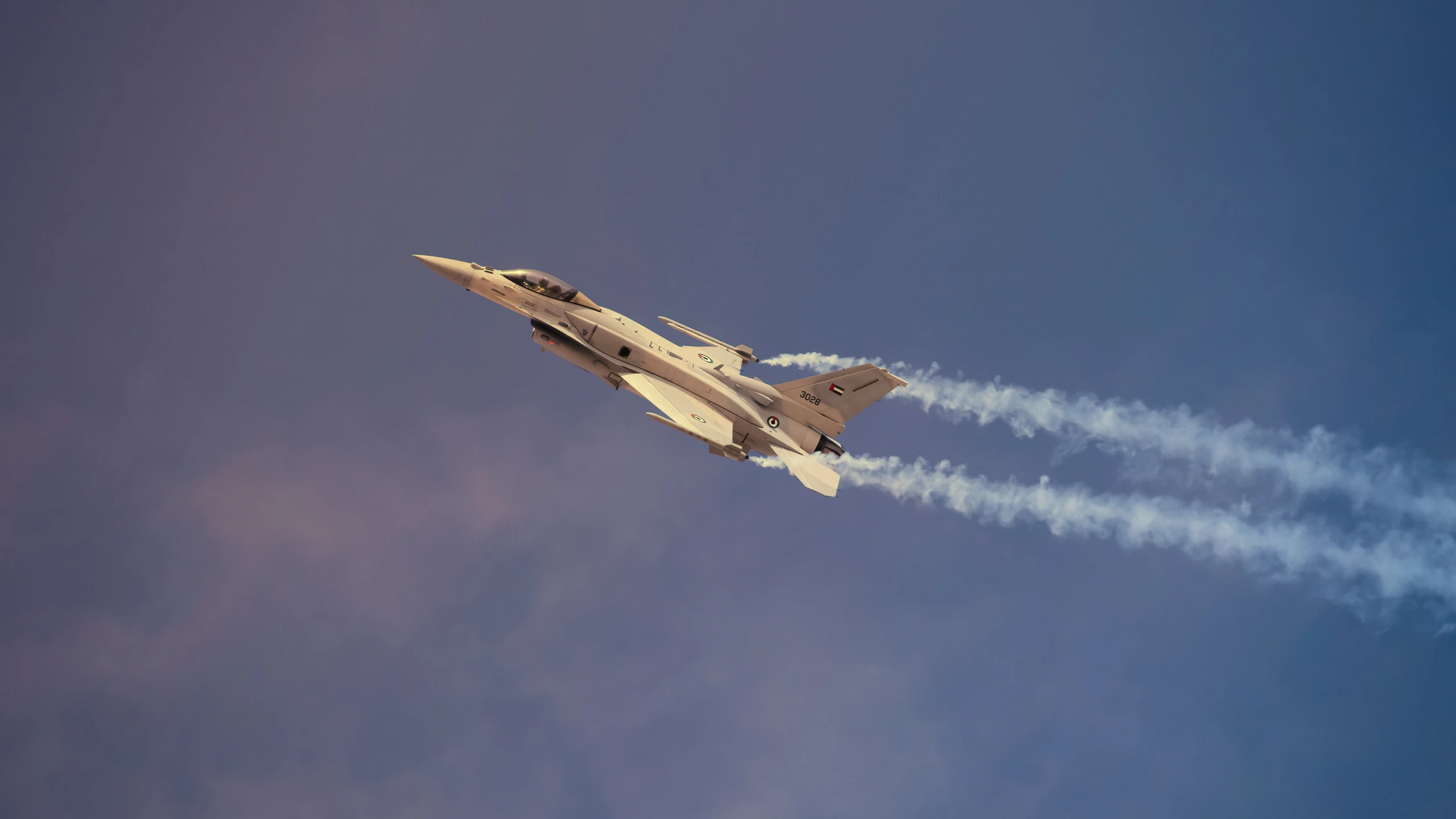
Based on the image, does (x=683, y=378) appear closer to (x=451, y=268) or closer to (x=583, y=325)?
(x=583, y=325)

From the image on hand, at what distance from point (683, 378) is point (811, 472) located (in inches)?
277

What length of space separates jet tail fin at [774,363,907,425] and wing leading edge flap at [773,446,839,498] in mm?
2720

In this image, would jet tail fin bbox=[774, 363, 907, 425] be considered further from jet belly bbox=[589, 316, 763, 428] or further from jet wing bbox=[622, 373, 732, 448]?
jet wing bbox=[622, 373, 732, 448]

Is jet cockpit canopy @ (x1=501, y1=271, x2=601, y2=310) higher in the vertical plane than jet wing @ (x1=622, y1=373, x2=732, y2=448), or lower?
higher

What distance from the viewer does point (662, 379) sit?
4503 cm

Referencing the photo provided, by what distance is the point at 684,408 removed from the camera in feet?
144

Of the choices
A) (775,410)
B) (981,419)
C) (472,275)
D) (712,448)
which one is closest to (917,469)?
(981,419)

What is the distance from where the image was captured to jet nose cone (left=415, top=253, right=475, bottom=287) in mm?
43688

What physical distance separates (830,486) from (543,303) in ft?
49.3

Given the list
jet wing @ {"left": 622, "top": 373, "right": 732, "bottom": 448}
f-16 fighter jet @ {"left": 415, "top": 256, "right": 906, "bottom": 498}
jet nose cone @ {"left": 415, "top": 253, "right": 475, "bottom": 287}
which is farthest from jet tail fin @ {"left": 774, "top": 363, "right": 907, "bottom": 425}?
jet nose cone @ {"left": 415, "top": 253, "right": 475, "bottom": 287}

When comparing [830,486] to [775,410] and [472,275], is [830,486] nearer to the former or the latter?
[775,410]

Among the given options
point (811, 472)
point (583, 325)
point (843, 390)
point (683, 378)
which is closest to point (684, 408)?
point (683, 378)

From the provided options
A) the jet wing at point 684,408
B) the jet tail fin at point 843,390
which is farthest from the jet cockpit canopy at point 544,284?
the jet tail fin at point 843,390

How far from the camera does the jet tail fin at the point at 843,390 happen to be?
46.4m
